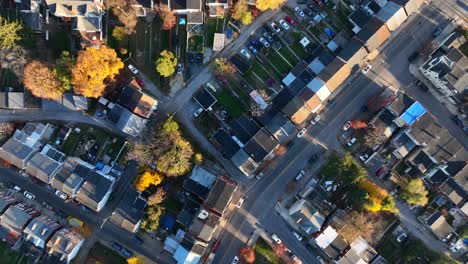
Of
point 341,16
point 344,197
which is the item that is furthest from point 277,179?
point 341,16

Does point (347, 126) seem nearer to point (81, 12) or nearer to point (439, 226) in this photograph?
point (439, 226)

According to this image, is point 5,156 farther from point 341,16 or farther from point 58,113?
point 341,16

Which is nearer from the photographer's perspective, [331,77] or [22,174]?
[331,77]

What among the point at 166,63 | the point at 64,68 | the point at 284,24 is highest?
the point at 284,24

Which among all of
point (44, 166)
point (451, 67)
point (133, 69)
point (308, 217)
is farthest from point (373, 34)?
point (44, 166)

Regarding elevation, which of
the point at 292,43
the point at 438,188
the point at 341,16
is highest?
the point at 341,16

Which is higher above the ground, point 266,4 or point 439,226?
point 266,4

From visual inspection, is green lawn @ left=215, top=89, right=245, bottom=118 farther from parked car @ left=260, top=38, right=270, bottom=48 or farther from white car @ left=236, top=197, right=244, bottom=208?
white car @ left=236, top=197, right=244, bottom=208
